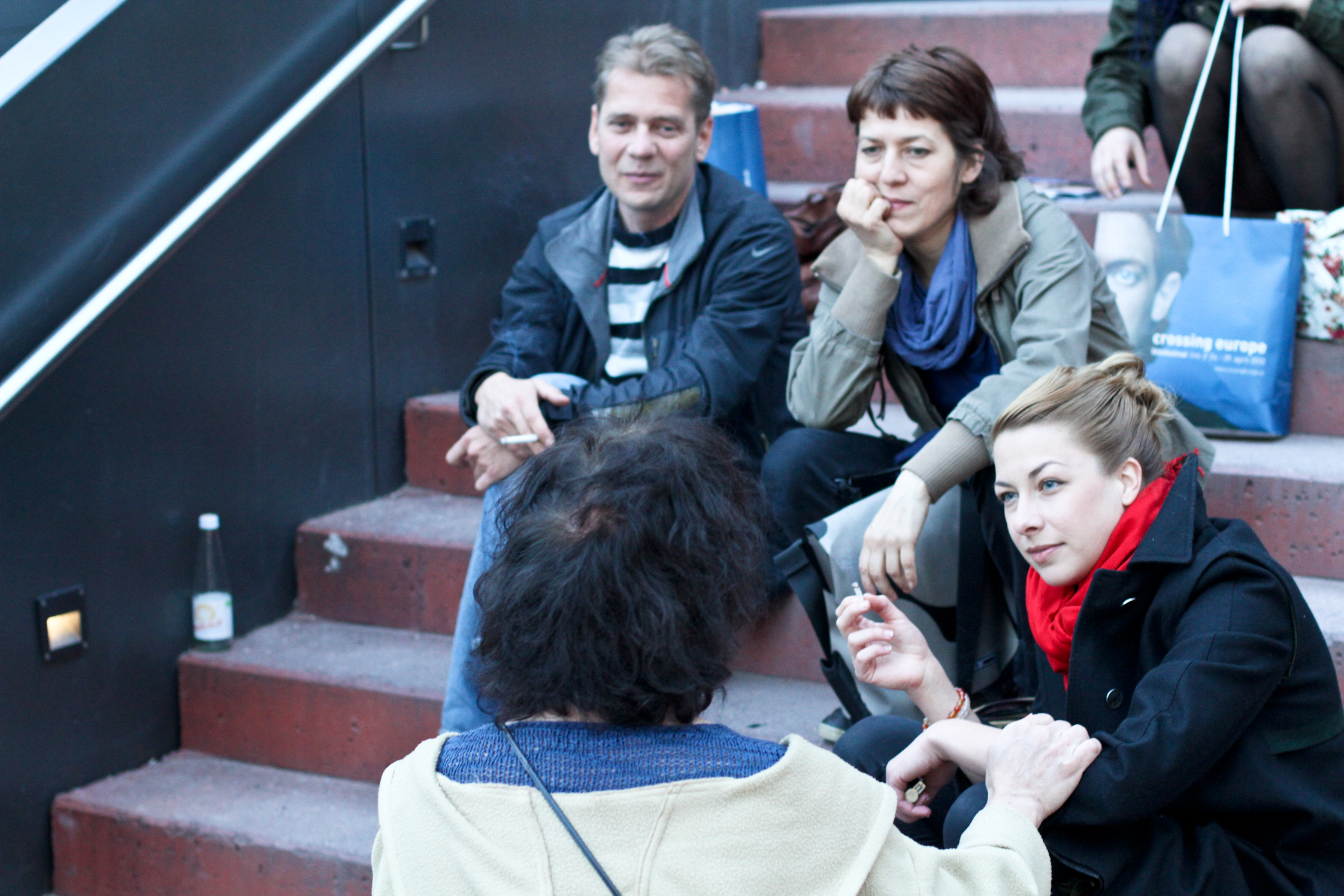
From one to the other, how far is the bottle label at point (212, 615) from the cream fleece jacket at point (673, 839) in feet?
5.97

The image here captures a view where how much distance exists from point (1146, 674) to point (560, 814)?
75 centimetres

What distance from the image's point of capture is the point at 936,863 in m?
1.21

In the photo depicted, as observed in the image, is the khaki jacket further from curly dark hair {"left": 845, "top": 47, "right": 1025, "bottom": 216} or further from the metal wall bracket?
the metal wall bracket

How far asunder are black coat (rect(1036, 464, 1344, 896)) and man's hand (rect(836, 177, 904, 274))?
2.84 ft

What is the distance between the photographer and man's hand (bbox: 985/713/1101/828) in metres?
1.47

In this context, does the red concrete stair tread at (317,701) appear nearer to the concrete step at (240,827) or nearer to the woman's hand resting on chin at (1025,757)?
the concrete step at (240,827)

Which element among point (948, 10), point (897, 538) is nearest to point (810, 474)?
point (897, 538)

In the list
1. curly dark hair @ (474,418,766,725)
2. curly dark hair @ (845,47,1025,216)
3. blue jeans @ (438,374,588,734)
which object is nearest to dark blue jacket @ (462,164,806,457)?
blue jeans @ (438,374,588,734)

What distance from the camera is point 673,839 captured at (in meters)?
1.11

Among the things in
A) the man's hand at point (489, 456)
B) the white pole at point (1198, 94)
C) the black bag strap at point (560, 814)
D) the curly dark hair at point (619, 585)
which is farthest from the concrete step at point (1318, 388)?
the black bag strap at point (560, 814)

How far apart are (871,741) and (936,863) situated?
630 millimetres

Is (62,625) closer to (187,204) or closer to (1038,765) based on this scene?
(187,204)

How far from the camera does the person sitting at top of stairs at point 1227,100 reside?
284 centimetres

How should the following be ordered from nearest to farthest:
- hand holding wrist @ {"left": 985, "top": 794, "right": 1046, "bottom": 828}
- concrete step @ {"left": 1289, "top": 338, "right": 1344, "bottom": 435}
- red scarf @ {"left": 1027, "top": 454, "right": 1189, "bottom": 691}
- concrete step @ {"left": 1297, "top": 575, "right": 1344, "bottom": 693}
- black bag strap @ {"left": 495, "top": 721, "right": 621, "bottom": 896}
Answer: black bag strap @ {"left": 495, "top": 721, "right": 621, "bottom": 896} → hand holding wrist @ {"left": 985, "top": 794, "right": 1046, "bottom": 828} → red scarf @ {"left": 1027, "top": 454, "right": 1189, "bottom": 691} → concrete step @ {"left": 1297, "top": 575, "right": 1344, "bottom": 693} → concrete step @ {"left": 1289, "top": 338, "right": 1344, "bottom": 435}
